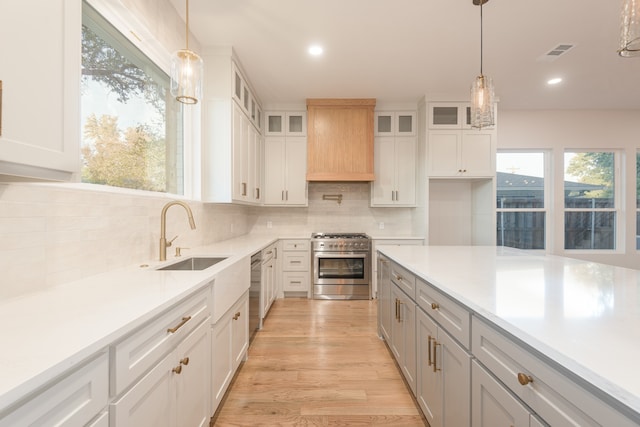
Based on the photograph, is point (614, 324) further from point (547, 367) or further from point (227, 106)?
point (227, 106)

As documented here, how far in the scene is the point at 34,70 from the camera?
0.82m

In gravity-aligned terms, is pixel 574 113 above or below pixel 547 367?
above

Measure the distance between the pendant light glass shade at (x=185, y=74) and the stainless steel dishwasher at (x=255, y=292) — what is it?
4.62ft

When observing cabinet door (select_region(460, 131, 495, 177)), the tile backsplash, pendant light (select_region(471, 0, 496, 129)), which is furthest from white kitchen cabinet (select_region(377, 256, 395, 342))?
cabinet door (select_region(460, 131, 495, 177))

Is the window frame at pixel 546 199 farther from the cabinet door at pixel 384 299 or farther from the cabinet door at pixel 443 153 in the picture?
the cabinet door at pixel 384 299

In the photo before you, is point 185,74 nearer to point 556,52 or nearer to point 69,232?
point 69,232

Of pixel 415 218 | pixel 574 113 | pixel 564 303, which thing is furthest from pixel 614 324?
pixel 574 113

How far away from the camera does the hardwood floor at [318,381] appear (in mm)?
1768

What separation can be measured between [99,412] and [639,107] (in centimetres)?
682

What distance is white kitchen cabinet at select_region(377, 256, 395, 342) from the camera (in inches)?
97.0

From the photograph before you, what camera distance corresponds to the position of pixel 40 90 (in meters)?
0.84

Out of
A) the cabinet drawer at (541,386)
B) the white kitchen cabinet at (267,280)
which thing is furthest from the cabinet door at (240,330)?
the cabinet drawer at (541,386)

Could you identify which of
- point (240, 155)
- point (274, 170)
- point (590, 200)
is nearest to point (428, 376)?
point (240, 155)

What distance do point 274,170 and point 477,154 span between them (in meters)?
2.87
